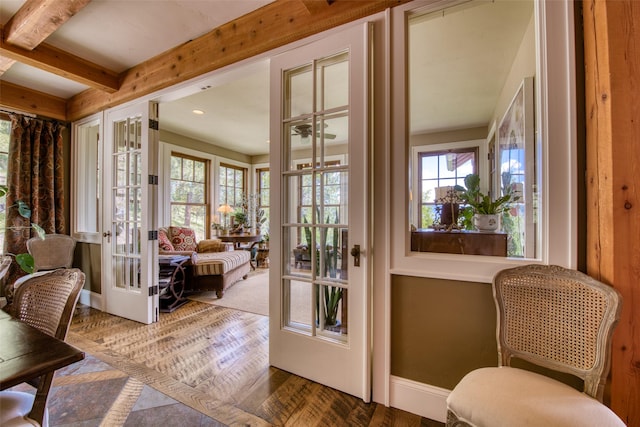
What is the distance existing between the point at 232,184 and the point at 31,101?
12.2 feet

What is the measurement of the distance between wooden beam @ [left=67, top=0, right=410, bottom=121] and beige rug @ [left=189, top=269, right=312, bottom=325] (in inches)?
69.8

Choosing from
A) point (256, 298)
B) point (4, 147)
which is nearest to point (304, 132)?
point (256, 298)

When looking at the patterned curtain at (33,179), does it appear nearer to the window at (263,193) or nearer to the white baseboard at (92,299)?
the white baseboard at (92,299)

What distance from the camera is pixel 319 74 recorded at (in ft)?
6.13

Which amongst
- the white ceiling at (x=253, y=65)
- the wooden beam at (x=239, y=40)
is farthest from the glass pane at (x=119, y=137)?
the white ceiling at (x=253, y=65)

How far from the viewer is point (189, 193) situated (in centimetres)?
564

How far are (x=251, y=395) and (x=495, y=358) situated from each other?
143 centimetres

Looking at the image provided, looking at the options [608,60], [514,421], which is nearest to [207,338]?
[514,421]

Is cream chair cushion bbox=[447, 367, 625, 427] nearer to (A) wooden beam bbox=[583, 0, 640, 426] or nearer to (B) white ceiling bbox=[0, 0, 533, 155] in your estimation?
(A) wooden beam bbox=[583, 0, 640, 426]

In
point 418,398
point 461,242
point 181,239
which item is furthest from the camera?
point 181,239

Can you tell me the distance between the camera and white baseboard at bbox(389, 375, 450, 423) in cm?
150

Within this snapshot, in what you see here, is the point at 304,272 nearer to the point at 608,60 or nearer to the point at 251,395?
the point at 251,395

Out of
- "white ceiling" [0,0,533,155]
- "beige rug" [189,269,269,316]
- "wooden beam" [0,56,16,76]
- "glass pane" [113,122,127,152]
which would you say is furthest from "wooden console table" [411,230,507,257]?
"wooden beam" [0,56,16,76]

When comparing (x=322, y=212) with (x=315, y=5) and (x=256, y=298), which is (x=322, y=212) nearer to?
(x=315, y=5)
